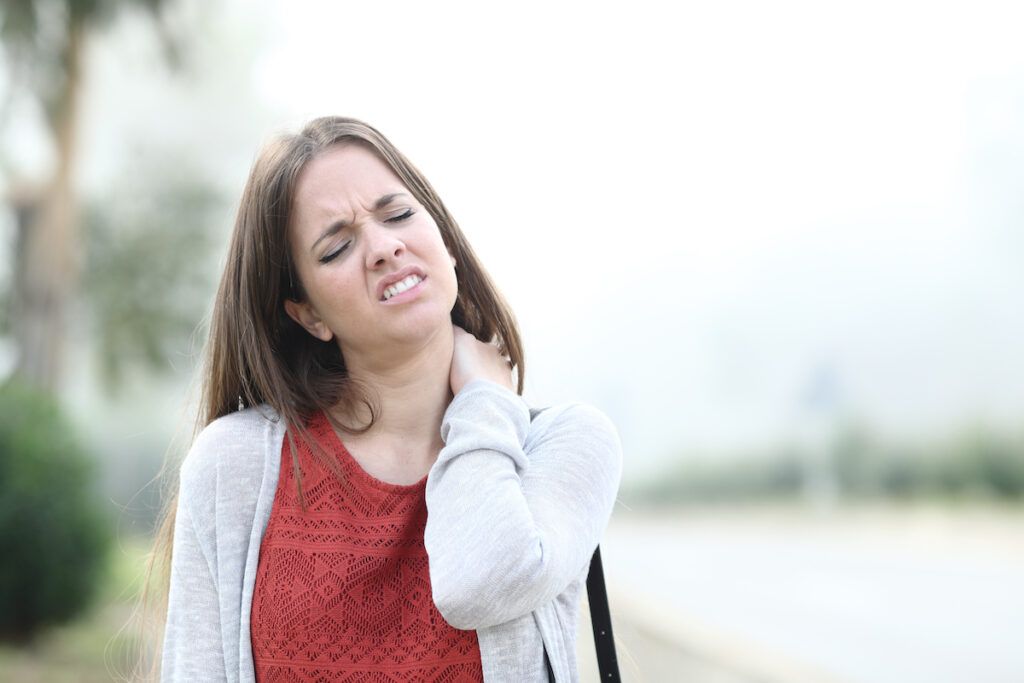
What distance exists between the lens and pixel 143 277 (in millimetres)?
12023

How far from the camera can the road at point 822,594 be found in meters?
7.34

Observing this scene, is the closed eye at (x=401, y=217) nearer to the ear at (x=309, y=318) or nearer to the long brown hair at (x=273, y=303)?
the long brown hair at (x=273, y=303)

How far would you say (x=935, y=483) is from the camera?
38.5 feet

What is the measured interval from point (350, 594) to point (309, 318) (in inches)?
19.8

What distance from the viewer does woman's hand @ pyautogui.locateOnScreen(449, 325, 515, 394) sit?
1739 mm

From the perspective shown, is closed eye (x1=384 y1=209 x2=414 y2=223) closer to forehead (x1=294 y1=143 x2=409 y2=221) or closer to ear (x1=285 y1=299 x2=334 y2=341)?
forehead (x1=294 y1=143 x2=409 y2=221)

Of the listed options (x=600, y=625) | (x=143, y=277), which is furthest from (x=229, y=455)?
(x=143, y=277)

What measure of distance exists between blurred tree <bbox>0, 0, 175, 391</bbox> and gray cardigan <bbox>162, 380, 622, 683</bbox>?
293 inches

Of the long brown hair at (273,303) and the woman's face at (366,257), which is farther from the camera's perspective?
the long brown hair at (273,303)

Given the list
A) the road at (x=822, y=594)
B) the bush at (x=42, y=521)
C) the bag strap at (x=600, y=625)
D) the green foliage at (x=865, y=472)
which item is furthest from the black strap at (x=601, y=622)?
the green foliage at (x=865, y=472)

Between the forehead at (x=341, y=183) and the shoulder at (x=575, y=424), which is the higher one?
the forehead at (x=341, y=183)

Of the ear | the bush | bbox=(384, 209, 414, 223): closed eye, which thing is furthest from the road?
bbox=(384, 209, 414, 223): closed eye

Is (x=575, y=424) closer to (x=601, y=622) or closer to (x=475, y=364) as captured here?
(x=475, y=364)

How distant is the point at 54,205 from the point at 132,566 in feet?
10.9
